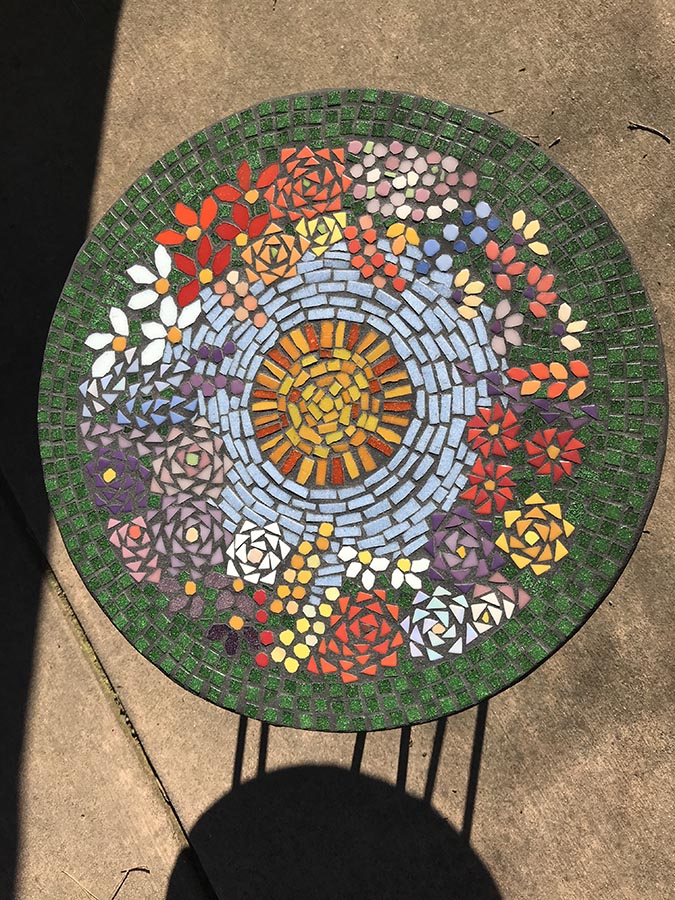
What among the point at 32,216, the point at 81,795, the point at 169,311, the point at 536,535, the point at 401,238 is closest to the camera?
the point at 536,535

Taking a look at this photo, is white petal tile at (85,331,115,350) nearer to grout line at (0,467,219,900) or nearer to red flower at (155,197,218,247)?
red flower at (155,197,218,247)

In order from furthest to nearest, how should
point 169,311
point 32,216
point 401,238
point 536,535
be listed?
1. point 32,216
2. point 169,311
3. point 401,238
4. point 536,535

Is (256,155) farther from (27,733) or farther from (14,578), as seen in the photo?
(27,733)

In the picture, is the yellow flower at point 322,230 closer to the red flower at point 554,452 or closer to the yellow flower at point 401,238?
the yellow flower at point 401,238

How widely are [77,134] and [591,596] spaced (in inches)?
138

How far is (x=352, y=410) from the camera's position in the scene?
2.58 m

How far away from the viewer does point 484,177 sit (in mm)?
2547

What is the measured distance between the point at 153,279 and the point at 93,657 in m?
2.15

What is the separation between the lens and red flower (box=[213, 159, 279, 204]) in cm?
267

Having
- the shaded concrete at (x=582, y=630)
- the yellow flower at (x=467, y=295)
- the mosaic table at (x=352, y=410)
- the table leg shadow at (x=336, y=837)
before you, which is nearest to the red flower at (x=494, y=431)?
the mosaic table at (x=352, y=410)

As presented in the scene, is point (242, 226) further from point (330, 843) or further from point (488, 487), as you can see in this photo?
point (330, 843)

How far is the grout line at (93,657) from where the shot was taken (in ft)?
12.4

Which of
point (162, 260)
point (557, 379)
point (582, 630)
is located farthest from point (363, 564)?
point (582, 630)

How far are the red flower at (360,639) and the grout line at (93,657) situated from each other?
1.78 meters
